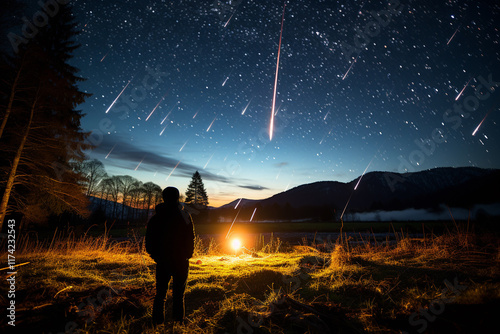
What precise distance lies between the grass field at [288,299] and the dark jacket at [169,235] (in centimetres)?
99

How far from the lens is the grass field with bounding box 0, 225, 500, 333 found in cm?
279

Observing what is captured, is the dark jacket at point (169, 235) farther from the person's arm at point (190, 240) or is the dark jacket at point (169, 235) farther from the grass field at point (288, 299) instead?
the grass field at point (288, 299)

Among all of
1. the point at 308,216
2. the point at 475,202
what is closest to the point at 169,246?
the point at 308,216

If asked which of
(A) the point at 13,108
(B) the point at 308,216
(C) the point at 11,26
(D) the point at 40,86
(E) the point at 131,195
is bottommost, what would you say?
(B) the point at 308,216

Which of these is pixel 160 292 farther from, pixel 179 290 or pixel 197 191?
pixel 197 191

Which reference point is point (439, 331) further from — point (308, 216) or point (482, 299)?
point (308, 216)

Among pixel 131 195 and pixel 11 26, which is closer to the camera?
pixel 11 26

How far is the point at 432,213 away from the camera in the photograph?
422 ft

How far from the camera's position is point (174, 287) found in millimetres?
3451

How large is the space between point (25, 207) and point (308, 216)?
312 feet

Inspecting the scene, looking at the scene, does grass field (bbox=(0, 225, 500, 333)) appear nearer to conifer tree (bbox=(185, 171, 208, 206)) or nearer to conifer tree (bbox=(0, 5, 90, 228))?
conifer tree (bbox=(0, 5, 90, 228))

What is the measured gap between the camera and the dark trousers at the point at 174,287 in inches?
132

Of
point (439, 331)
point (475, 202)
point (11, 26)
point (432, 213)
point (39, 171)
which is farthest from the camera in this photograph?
point (432, 213)

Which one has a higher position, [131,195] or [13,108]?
[13,108]
